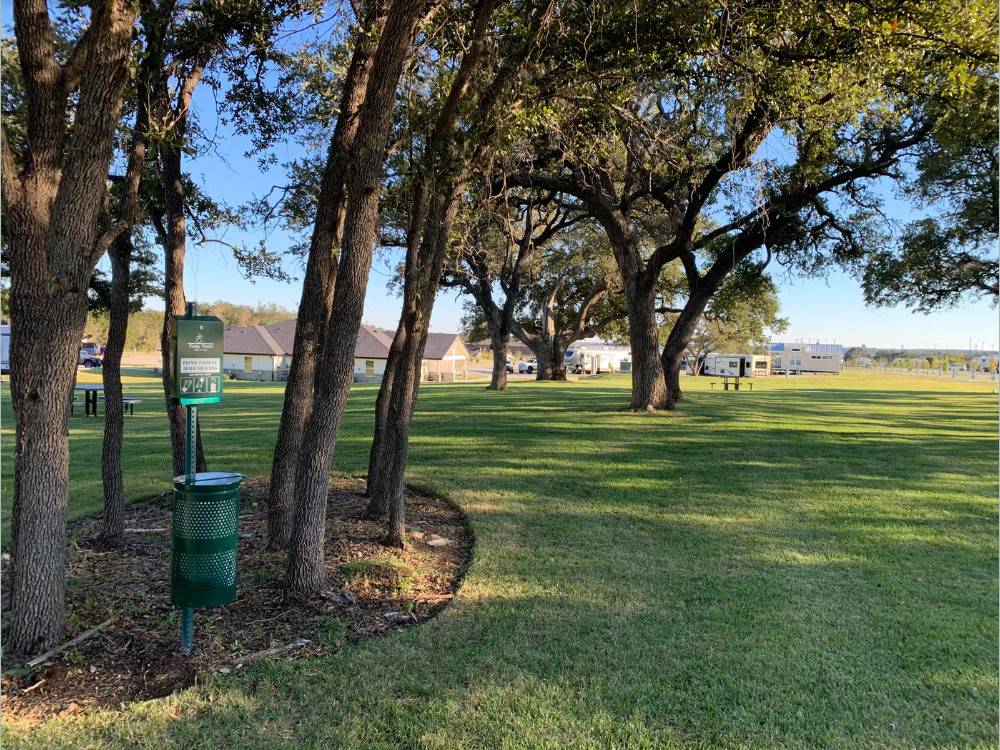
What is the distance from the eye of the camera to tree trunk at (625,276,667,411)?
1576cm

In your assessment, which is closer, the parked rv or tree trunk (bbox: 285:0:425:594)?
tree trunk (bbox: 285:0:425:594)

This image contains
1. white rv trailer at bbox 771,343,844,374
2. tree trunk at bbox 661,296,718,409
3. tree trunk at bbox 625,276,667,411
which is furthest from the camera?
white rv trailer at bbox 771,343,844,374

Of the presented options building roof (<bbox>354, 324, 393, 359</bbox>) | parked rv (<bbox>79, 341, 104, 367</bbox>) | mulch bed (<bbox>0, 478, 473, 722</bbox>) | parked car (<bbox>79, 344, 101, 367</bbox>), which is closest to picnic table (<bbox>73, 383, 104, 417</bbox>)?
mulch bed (<bbox>0, 478, 473, 722</bbox>)

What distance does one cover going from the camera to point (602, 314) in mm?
33719

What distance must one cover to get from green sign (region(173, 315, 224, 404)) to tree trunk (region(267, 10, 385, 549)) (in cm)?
→ 140

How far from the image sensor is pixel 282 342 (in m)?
56.3

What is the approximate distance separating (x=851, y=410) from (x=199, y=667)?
768 inches

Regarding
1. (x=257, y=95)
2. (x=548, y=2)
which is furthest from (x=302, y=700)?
(x=257, y=95)

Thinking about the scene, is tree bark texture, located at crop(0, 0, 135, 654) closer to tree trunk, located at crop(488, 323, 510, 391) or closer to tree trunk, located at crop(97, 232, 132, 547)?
tree trunk, located at crop(97, 232, 132, 547)

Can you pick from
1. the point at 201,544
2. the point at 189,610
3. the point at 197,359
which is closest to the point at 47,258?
the point at 197,359

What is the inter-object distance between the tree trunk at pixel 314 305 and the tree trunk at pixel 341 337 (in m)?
0.94

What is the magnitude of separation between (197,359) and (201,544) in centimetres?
105

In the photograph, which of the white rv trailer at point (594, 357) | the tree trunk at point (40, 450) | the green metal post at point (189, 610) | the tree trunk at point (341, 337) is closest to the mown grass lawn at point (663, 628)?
the green metal post at point (189, 610)

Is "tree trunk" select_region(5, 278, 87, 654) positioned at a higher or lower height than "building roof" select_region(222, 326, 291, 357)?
lower
